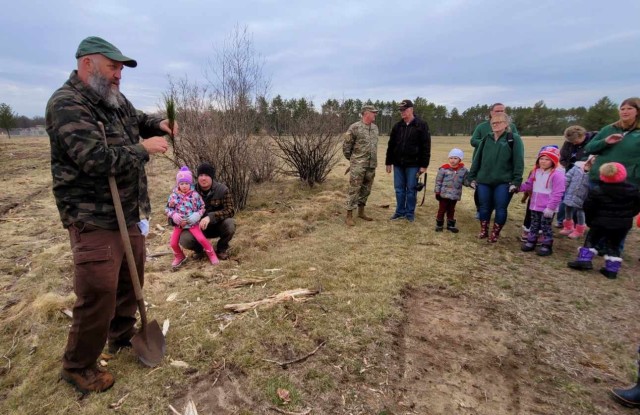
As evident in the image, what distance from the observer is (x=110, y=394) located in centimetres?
239

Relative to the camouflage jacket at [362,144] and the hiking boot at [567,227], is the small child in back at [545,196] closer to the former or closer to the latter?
the hiking boot at [567,227]

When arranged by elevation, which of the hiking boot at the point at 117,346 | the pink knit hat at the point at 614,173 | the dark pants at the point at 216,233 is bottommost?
the hiking boot at the point at 117,346

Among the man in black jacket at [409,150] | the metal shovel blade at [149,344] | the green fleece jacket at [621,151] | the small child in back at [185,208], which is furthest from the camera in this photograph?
the man in black jacket at [409,150]

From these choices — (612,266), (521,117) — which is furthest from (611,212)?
(521,117)

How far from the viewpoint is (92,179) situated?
227 centimetres

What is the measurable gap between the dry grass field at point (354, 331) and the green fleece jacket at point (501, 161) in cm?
106

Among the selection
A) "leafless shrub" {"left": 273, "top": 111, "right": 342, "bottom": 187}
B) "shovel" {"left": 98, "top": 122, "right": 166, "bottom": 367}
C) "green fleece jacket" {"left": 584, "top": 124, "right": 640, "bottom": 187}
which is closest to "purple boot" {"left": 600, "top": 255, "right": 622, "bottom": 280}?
"green fleece jacket" {"left": 584, "top": 124, "right": 640, "bottom": 187}

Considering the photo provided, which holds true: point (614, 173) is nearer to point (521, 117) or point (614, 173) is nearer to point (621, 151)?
point (621, 151)

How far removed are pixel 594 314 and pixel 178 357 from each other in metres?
3.96

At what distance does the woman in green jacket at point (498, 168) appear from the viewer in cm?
514

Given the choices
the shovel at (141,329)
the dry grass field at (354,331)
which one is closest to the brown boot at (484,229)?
the dry grass field at (354,331)

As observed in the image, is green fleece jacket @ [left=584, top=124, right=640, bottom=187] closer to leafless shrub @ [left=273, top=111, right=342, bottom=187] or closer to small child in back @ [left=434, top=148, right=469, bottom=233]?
small child in back @ [left=434, top=148, right=469, bottom=233]

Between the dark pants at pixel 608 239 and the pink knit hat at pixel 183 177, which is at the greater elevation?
the pink knit hat at pixel 183 177

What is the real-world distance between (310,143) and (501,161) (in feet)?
18.1
